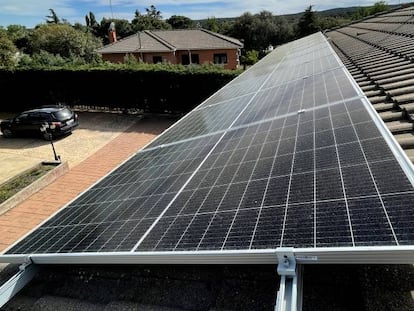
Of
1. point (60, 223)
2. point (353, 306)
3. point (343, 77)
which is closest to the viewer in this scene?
point (353, 306)

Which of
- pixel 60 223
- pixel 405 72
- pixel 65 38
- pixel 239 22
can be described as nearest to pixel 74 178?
pixel 60 223

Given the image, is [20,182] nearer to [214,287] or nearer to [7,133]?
[7,133]

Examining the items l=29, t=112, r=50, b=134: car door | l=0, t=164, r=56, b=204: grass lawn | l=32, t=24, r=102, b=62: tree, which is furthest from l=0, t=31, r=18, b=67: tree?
l=0, t=164, r=56, b=204: grass lawn

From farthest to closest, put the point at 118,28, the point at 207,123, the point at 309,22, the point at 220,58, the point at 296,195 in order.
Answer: the point at 118,28
the point at 309,22
the point at 220,58
the point at 207,123
the point at 296,195

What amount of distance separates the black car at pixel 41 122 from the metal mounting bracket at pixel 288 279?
62.1 feet

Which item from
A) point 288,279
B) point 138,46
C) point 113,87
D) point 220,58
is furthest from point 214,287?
point 220,58

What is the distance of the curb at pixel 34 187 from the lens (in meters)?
11.6

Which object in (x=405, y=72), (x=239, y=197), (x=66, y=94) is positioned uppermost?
(x=405, y=72)

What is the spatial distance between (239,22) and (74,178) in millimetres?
74223

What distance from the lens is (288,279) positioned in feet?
7.32

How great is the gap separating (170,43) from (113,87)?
72.6 feet

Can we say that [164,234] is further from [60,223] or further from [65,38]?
[65,38]

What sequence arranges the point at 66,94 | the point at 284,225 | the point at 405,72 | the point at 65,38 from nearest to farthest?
the point at 284,225, the point at 405,72, the point at 66,94, the point at 65,38

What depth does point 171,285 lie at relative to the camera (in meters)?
3.08
